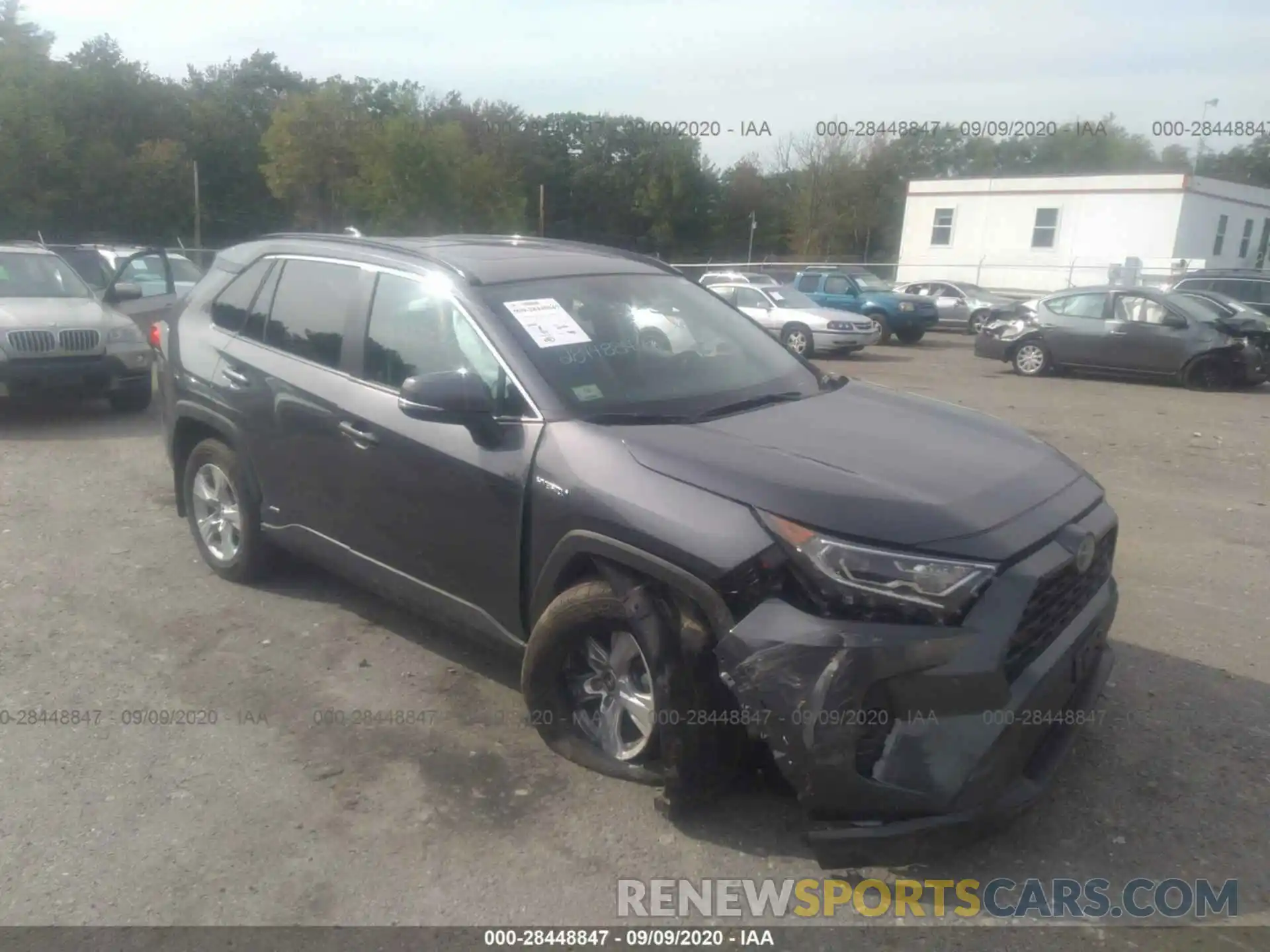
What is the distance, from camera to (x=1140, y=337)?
15438 mm

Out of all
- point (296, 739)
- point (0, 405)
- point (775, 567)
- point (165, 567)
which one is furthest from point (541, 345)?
point (0, 405)

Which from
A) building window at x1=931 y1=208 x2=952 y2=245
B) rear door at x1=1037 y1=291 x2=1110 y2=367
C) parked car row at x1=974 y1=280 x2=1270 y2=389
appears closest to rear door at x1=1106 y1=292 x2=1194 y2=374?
parked car row at x1=974 y1=280 x2=1270 y2=389

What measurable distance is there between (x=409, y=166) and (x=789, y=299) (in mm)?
17507

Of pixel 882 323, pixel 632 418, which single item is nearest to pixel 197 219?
pixel 882 323

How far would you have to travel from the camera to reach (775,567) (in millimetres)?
3062

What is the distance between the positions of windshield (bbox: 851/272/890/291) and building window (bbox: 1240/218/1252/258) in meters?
14.4

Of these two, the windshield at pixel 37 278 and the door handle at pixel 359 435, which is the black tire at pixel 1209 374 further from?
the windshield at pixel 37 278

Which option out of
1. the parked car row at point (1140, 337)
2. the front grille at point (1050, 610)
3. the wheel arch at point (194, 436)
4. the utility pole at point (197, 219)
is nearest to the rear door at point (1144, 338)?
the parked car row at point (1140, 337)

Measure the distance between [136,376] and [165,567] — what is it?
4.84 metres

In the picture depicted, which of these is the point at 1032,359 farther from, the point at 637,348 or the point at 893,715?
the point at 893,715

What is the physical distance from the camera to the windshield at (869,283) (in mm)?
23828

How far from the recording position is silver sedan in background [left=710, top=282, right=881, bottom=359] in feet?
61.2

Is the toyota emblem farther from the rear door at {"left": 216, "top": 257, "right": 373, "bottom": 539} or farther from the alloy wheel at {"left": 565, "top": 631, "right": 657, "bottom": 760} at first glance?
the rear door at {"left": 216, "top": 257, "right": 373, "bottom": 539}

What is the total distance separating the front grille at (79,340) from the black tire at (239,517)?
4.54 meters
